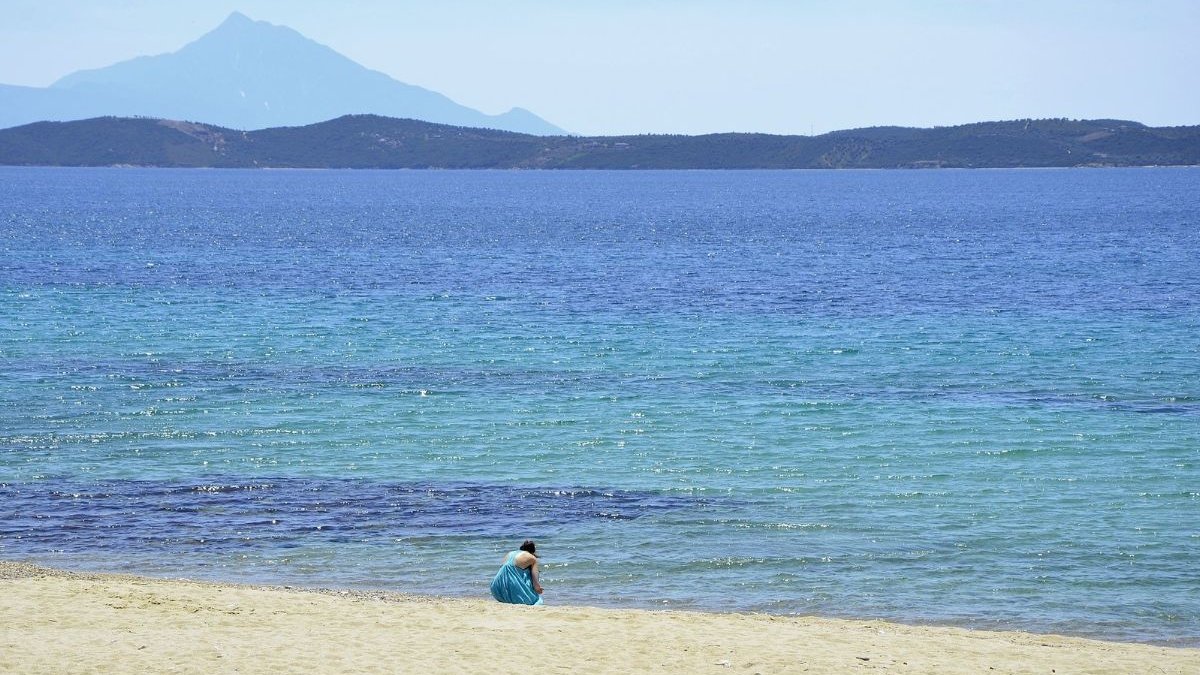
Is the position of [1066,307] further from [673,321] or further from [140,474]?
[140,474]

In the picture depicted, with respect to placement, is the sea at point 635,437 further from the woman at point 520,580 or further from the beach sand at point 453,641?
the beach sand at point 453,641

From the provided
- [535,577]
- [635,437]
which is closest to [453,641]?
[535,577]

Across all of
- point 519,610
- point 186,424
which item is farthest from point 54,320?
point 519,610

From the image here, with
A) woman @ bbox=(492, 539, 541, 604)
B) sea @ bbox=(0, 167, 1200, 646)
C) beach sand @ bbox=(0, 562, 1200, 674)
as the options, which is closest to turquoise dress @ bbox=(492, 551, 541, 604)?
woman @ bbox=(492, 539, 541, 604)

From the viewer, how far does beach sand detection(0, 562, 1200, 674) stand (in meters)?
14.4

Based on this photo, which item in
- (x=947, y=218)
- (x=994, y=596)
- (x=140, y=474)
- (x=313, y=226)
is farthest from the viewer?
(x=947, y=218)

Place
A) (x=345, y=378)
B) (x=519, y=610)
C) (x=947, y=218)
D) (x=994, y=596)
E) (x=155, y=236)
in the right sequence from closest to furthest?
(x=519, y=610) < (x=994, y=596) < (x=345, y=378) < (x=155, y=236) < (x=947, y=218)

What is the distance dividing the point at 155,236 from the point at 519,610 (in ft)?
298

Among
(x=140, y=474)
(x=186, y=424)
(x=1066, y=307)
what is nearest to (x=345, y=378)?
(x=186, y=424)

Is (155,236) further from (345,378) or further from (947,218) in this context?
(947,218)

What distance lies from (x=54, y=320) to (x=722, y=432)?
29.2 metres

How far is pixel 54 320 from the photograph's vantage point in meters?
49.3

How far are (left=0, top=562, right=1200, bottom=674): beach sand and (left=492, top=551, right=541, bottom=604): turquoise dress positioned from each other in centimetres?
35

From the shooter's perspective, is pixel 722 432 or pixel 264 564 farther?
pixel 722 432
